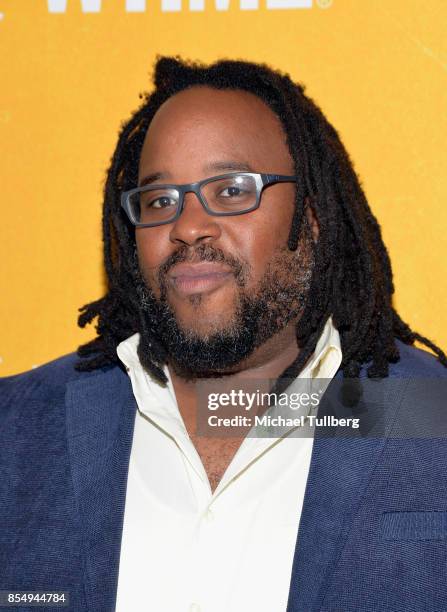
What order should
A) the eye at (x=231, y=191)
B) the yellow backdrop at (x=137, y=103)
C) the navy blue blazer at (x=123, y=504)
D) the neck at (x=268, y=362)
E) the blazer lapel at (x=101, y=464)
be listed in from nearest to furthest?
the navy blue blazer at (x=123, y=504) → the blazer lapel at (x=101, y=464) → the eye at (x=231, y=191) → the neck at (x=268, y=362) → the yellow backdrop at (x=137, y=103)

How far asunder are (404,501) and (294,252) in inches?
23.0

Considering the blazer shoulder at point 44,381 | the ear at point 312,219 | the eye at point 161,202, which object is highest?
the eye at point 161,202

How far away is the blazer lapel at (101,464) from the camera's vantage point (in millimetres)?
1688

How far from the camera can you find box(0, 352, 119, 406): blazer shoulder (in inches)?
77.9

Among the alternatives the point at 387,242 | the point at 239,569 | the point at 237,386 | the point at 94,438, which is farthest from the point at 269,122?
the point at 239,569

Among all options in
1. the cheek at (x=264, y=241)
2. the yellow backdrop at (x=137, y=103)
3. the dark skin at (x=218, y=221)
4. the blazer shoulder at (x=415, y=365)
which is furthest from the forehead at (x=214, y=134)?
the blazer shoulder at (x=415, y=365)

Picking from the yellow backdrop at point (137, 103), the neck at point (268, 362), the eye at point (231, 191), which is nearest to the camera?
the eye at point (231, 191)

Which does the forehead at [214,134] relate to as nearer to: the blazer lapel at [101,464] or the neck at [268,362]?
the neck at [268,362]

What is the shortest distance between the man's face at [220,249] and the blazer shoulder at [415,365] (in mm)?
264

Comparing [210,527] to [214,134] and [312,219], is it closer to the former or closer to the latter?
[312,219]

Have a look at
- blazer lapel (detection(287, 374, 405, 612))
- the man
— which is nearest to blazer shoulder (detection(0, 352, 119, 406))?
the man

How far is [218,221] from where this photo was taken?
1.76 m

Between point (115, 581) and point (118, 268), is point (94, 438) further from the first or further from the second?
point (118, 268)

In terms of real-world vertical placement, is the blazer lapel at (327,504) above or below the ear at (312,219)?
below
